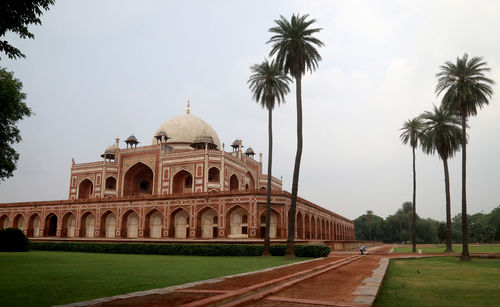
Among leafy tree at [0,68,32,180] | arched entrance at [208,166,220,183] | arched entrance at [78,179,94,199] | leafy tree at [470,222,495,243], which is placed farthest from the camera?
leafy tree at [470,222,495,243]

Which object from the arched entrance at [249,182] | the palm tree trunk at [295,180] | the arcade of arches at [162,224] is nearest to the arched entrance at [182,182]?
the arcade of arches at [162,224]

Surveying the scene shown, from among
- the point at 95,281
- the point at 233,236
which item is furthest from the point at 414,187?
the point at 95,281

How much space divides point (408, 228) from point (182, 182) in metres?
71.7

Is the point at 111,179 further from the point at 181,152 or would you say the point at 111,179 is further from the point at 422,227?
the point at 422,227

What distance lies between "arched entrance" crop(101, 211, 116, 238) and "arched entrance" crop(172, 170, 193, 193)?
7.99 m

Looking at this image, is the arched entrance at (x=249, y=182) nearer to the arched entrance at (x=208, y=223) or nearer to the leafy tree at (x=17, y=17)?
the arched entrance at (x=208, y=223)

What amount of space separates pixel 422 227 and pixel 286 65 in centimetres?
8210

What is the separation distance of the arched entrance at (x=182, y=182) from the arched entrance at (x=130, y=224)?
21.2 ft

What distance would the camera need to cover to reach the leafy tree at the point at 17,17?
10.9 meters

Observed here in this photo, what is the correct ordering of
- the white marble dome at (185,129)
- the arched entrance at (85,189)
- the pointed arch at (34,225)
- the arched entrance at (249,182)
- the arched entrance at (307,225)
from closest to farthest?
the arched entrance at (307,225) < the pointed arch at (34,225) < the arched entrance at (249,182) < the arched entrance at (85,189) < the white marble dome at (185,129)

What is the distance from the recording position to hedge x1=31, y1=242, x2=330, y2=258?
2478cm

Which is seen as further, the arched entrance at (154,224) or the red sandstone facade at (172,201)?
the arched entrance at (154,224)

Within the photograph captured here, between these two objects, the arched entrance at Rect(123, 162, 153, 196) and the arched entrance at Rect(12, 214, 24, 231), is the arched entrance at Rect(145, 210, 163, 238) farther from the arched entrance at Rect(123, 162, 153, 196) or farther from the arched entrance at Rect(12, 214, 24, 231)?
the arched entrance at Rect(12, 214, 24, 231)

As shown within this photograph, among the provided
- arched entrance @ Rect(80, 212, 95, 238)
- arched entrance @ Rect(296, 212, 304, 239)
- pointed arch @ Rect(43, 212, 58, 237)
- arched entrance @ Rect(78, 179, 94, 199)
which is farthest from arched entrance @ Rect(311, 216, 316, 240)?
pointed arch @ Rect(43, 212, 58, 237)
